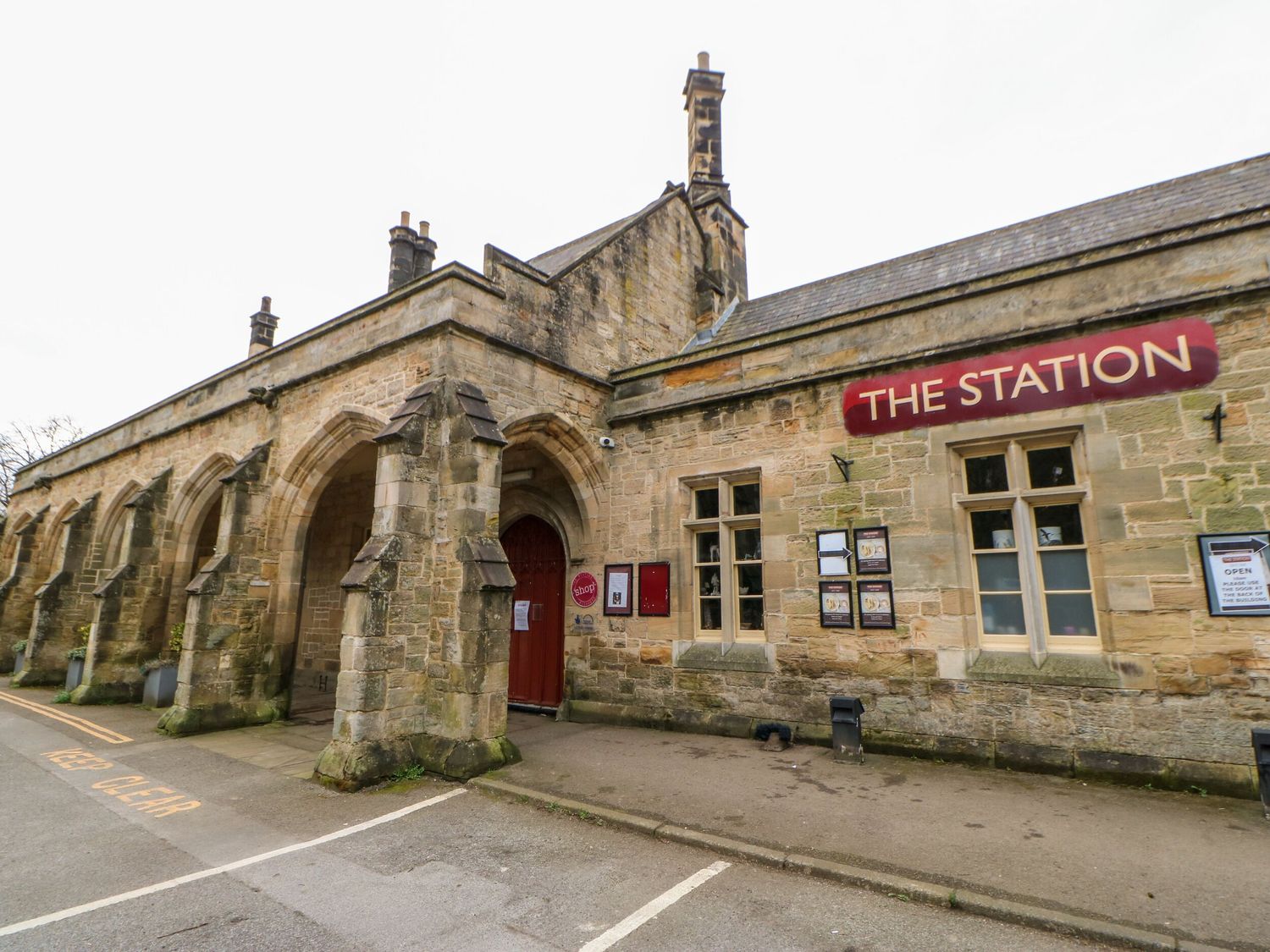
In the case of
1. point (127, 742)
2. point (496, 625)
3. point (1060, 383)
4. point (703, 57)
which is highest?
point (703, 57)

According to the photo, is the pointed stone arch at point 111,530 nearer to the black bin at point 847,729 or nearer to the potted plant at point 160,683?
the potted plant at point 160,683

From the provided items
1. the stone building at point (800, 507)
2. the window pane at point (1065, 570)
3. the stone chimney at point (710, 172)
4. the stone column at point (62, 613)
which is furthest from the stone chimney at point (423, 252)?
the window pane at point (1065, 570)

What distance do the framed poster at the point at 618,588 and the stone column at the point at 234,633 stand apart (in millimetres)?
4862

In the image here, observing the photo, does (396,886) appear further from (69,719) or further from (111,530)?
(111,530)

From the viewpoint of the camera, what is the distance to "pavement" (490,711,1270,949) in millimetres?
3246

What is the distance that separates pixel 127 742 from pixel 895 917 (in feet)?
29.8

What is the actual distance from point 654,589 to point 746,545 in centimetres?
135

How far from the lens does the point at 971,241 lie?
936 centimetres

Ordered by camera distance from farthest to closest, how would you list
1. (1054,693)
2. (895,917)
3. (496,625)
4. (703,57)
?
(703,57) < (496,625) < (1054,693) < (895,917)

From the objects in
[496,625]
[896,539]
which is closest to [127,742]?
[496,625]

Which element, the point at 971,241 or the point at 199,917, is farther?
the point at 971,241

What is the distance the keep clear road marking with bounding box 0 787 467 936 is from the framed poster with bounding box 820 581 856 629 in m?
4.28

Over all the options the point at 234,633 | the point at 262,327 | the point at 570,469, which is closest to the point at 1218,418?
the point at 570,469

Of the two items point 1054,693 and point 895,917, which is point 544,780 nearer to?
point 895,917
